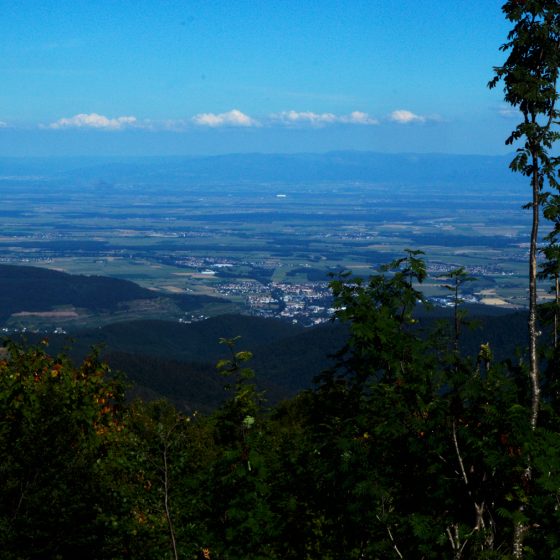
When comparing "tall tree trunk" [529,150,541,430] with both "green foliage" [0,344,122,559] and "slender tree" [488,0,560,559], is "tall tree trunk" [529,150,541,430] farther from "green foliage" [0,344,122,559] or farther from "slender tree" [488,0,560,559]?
"green foliage" [0,344,122,559]

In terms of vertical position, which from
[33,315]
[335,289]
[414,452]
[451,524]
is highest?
[335,289]

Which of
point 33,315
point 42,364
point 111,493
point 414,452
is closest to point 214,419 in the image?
point 414,452

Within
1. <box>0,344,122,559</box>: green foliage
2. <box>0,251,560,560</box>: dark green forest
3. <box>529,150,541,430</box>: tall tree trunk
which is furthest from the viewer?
<box>0,344,122,559</box>: green foliage

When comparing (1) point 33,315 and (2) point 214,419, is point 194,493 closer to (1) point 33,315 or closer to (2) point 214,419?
(2) point 214,419

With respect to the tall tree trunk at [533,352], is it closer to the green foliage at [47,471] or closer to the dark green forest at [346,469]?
the dark green forest at [346,469]

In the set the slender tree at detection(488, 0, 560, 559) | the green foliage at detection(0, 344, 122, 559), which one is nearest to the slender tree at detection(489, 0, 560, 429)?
the slender tree at detection(488, 0, 560, 559)

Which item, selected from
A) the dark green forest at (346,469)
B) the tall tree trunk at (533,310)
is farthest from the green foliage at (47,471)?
the tall tree trunk at (533,310)

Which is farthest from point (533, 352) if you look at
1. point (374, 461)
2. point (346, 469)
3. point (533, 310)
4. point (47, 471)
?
point (47, 471)

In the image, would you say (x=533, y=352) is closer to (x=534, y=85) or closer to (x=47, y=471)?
(x=534, y=85)
